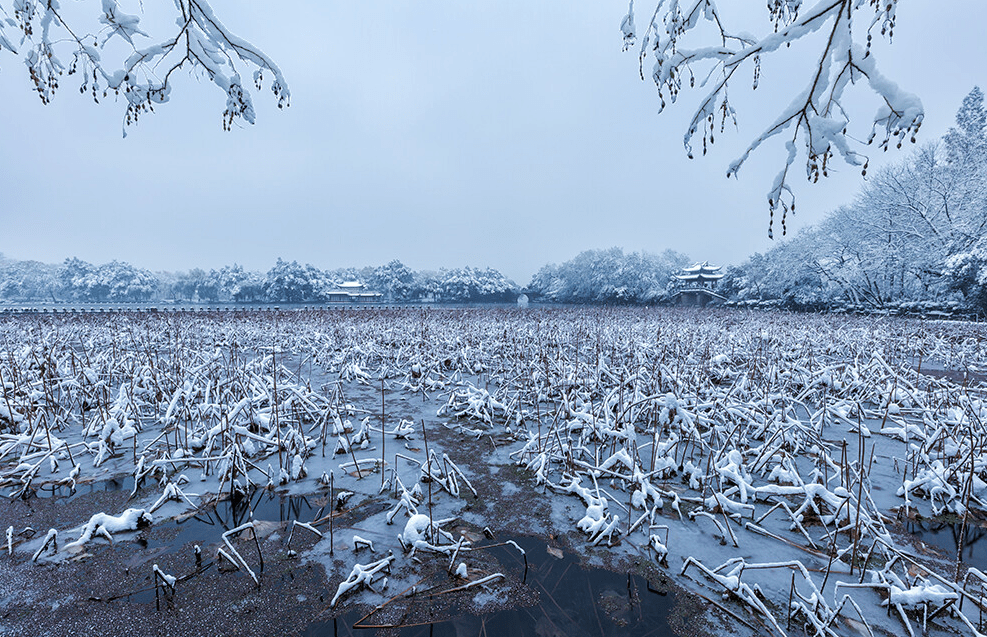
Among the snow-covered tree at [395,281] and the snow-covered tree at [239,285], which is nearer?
the snow-covered tree at [239,285]

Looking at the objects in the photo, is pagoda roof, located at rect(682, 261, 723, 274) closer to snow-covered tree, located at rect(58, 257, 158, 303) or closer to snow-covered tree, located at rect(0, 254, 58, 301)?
snow-covered tree, located at rect(58, 257, 158, 303)

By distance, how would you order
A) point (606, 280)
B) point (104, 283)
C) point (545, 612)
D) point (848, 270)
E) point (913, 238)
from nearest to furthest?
point (545, 612) < point (913, 238) < point (848, 270) < point (606, 280) < point (104, 283)

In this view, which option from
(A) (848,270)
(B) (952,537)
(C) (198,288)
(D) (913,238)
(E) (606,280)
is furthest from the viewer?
(C) (198,288)

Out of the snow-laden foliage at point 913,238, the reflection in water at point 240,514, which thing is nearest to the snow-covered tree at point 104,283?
the reflection in water at point 240,514

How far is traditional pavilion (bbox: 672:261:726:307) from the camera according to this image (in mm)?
49719

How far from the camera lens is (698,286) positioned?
55875 millimetres

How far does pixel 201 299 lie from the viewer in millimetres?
73625

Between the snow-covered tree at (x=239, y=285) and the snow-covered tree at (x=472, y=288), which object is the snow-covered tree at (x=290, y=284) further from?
the snow-covered tree at (x=472, y=288)

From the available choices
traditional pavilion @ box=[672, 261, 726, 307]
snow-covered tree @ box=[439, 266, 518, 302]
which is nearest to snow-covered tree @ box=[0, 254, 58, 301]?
snow-covered tree @ box=[439, 266, 518, 302]

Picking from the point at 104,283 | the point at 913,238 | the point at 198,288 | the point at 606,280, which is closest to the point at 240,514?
the point at 913,238

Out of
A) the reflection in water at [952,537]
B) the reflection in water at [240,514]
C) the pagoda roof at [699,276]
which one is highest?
the pagoda roof at [699,276]

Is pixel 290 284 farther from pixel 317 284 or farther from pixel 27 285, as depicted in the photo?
pixel 27 285

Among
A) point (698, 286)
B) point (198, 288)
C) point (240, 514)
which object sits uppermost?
point (698, 286)

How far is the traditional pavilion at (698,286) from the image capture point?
4972 centimetres
